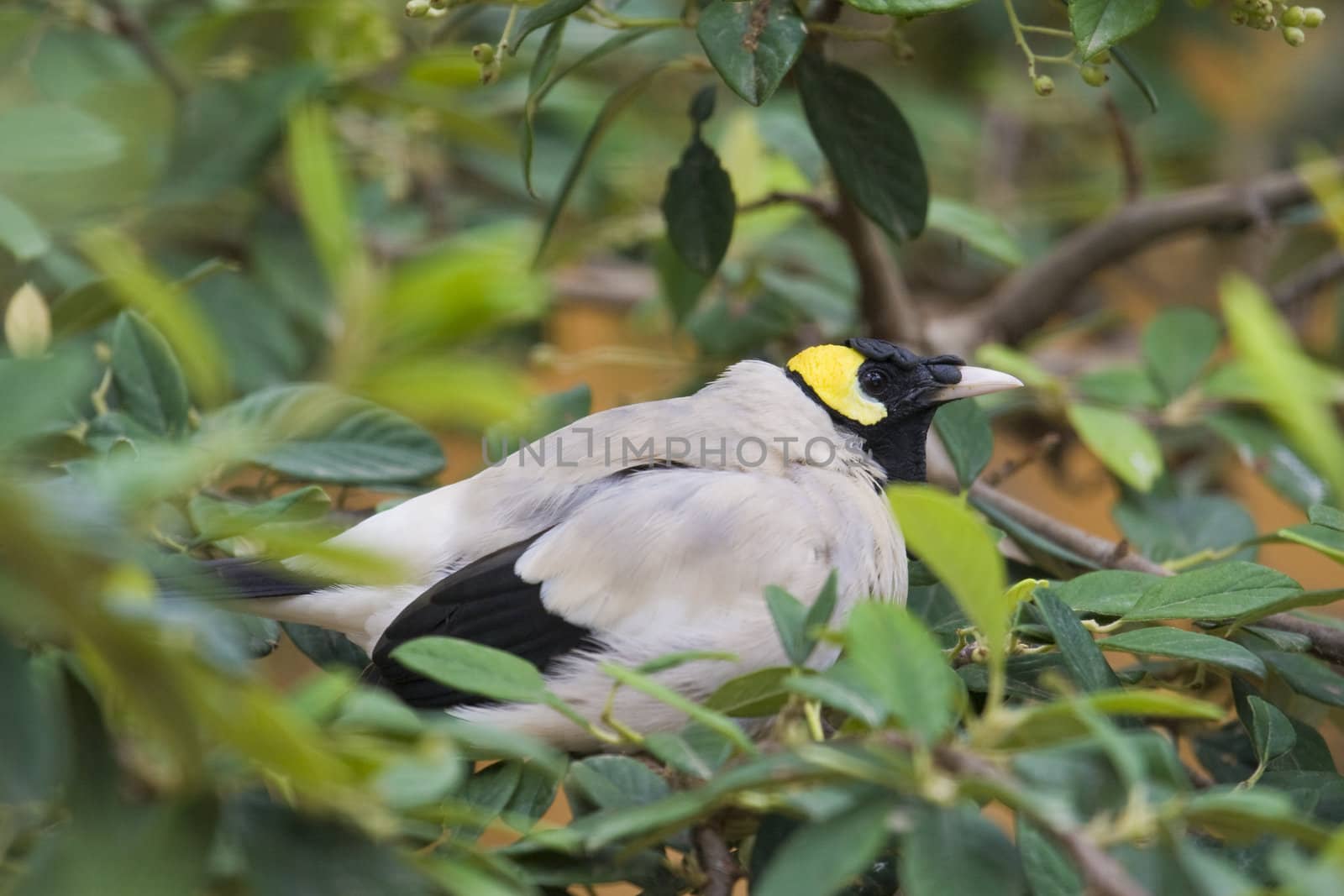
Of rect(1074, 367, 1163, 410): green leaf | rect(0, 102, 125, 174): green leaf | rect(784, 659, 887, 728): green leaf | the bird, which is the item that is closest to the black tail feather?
the bird

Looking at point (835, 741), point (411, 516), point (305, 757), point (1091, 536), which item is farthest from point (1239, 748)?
point (305, 757)

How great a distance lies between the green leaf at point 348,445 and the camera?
1357 mm

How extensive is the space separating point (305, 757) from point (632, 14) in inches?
74.5

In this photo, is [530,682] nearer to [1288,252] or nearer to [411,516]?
[411,516]

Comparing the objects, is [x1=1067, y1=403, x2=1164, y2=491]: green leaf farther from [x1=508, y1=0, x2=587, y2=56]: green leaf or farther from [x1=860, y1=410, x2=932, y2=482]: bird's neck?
[x1=508, y1=0, x2=587, y2=56]: green leaf

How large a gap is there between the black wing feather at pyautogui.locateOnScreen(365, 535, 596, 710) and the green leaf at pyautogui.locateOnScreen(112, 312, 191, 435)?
363 mm

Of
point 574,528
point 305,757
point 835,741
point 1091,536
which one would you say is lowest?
point 1091,536

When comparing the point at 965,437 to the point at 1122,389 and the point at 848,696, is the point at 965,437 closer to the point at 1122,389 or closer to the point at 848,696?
the point at 1122,389

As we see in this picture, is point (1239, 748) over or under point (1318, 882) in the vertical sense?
under

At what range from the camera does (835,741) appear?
0.86 meters

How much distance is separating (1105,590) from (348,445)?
848 millimetres

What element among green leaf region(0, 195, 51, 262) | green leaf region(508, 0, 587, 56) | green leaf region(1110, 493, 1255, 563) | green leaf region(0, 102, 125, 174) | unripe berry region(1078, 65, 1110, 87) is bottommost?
green leaf region(1110, 493, 1255, 563)

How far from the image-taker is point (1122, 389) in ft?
6.21

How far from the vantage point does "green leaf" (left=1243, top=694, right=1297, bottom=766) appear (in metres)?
1.09
